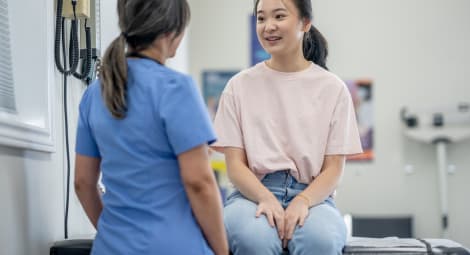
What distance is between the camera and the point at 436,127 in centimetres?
501

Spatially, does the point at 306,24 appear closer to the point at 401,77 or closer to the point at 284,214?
the point at 284,214

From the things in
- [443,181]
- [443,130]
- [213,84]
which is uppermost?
[213,84]

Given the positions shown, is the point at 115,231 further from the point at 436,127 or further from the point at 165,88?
the point at 436,127

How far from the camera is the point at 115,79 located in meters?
1.23

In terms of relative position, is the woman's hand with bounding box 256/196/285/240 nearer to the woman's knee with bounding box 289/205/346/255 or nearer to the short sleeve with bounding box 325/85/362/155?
the woman's knee with bounding box 289/205/346/255

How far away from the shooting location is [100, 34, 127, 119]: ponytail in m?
1.21

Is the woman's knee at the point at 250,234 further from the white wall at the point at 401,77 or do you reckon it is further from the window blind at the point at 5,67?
the white wall at the point at 401,77

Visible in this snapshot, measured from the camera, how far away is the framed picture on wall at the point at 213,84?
17.6 ft

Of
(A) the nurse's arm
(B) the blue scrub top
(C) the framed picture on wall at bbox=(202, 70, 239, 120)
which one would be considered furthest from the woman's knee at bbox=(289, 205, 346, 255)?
(C) the framed picture on wall at bbox=(202, 70, 239, 120)

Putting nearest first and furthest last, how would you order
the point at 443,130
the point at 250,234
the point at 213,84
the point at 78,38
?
1. the point at 250,234
2. the point at 78,38
3. the point at 443,130
4. the point at 213,84

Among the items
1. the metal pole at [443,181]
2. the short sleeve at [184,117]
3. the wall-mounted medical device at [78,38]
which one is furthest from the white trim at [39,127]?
the metal pole at [443,181]

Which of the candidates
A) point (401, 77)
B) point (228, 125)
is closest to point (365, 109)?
point (401, 77)

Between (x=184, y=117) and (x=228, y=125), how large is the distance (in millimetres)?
466

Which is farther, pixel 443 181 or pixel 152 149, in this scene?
pixel 443 181
